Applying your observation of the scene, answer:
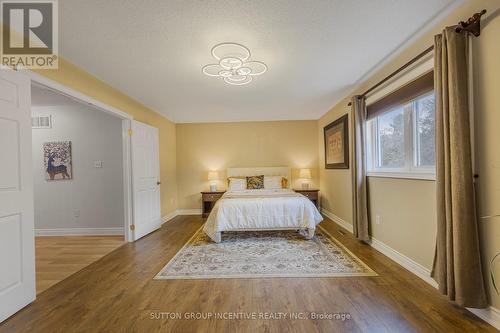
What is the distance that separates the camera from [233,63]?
2.31 metres

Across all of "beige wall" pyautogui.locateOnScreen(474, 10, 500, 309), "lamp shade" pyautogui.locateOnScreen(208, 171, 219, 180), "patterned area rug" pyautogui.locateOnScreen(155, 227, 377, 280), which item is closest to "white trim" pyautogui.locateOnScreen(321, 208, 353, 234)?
"patterned area rug" pyautogui.locateOnScreen(155, 227, 377, 280)

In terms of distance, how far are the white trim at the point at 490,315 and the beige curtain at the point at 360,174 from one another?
56.8 inches

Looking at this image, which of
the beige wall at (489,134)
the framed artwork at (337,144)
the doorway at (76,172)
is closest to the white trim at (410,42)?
the beige wall at (489,134)

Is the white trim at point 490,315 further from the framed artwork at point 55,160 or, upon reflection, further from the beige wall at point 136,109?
the framed artwork at point 55,160

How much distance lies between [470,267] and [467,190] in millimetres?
536

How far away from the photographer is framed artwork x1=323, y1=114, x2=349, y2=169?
12.5 ft

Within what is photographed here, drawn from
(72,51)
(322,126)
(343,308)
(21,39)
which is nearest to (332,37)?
(343,308)

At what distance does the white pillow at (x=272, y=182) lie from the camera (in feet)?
16.6

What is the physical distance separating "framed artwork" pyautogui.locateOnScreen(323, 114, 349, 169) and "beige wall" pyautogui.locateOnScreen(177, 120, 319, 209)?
729 mm

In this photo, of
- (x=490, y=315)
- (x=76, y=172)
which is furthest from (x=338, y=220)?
(x=76, y=172)

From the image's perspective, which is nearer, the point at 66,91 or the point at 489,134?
the point at 489,134

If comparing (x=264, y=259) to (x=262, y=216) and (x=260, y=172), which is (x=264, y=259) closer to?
(x=262, y=216)

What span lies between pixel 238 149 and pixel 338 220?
2.75 m

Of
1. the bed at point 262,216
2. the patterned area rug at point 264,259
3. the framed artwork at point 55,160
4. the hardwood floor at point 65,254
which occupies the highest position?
the framed artwork at point 55,160
